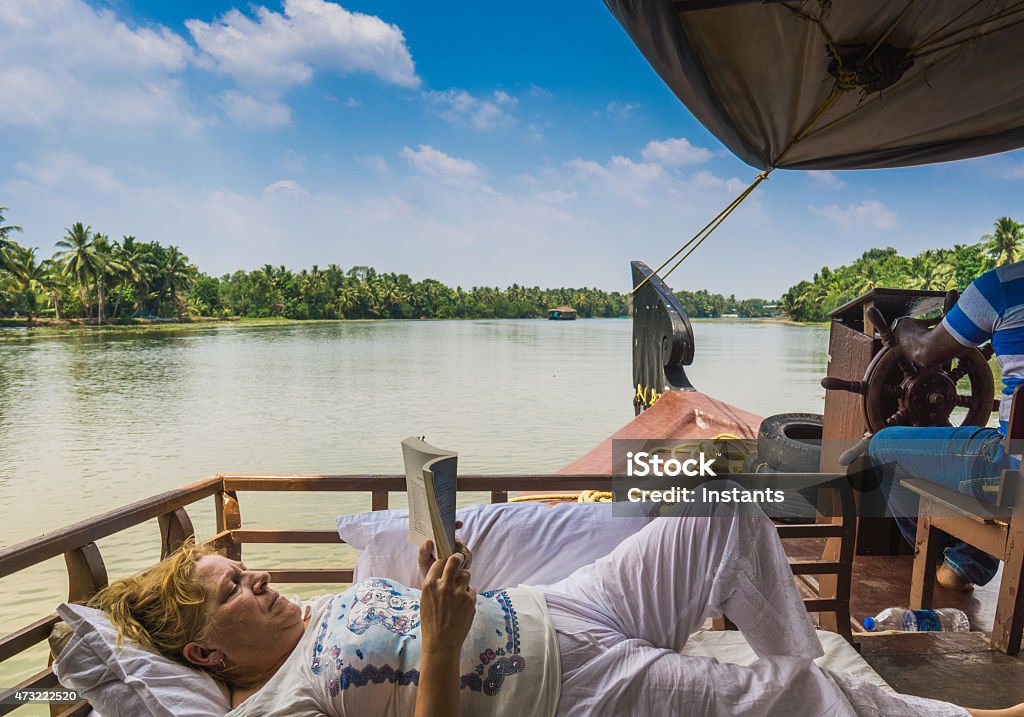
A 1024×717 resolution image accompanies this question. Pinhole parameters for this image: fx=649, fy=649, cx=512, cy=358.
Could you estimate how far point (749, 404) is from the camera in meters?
21.2

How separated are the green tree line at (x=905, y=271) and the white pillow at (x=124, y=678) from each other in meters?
19.1

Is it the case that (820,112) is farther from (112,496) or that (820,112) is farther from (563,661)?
(112,496)

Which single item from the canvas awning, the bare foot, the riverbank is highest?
the canvas awning

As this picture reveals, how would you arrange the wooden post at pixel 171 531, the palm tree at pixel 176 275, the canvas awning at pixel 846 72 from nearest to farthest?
1. the wooden post at pixel 171 531
2. the canvas awning at pixel 846 72
3. the palm tree at pixel 176 275

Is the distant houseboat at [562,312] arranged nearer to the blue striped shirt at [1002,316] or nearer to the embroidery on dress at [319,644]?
the blue striped shirt at [1002,316]

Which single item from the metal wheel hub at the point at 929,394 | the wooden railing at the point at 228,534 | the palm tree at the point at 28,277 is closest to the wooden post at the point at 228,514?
the wooden railing at the point at 228,534

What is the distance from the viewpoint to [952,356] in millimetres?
1738

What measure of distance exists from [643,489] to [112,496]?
1117cm

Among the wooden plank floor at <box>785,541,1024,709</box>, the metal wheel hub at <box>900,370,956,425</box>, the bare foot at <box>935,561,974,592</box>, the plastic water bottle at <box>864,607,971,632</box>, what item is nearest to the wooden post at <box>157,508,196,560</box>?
the wooden plank floor at <box>785,541,1024,709</box>

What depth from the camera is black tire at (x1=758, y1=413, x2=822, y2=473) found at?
2.47 m

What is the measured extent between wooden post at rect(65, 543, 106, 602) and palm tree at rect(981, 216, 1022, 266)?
33.0 meters

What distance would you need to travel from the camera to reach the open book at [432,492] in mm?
940

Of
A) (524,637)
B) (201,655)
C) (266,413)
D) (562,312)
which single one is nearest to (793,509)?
(524,637)

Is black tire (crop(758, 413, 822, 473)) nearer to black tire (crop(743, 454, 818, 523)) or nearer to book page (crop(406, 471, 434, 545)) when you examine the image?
black tire (crop(743, 454, 818, 523))
